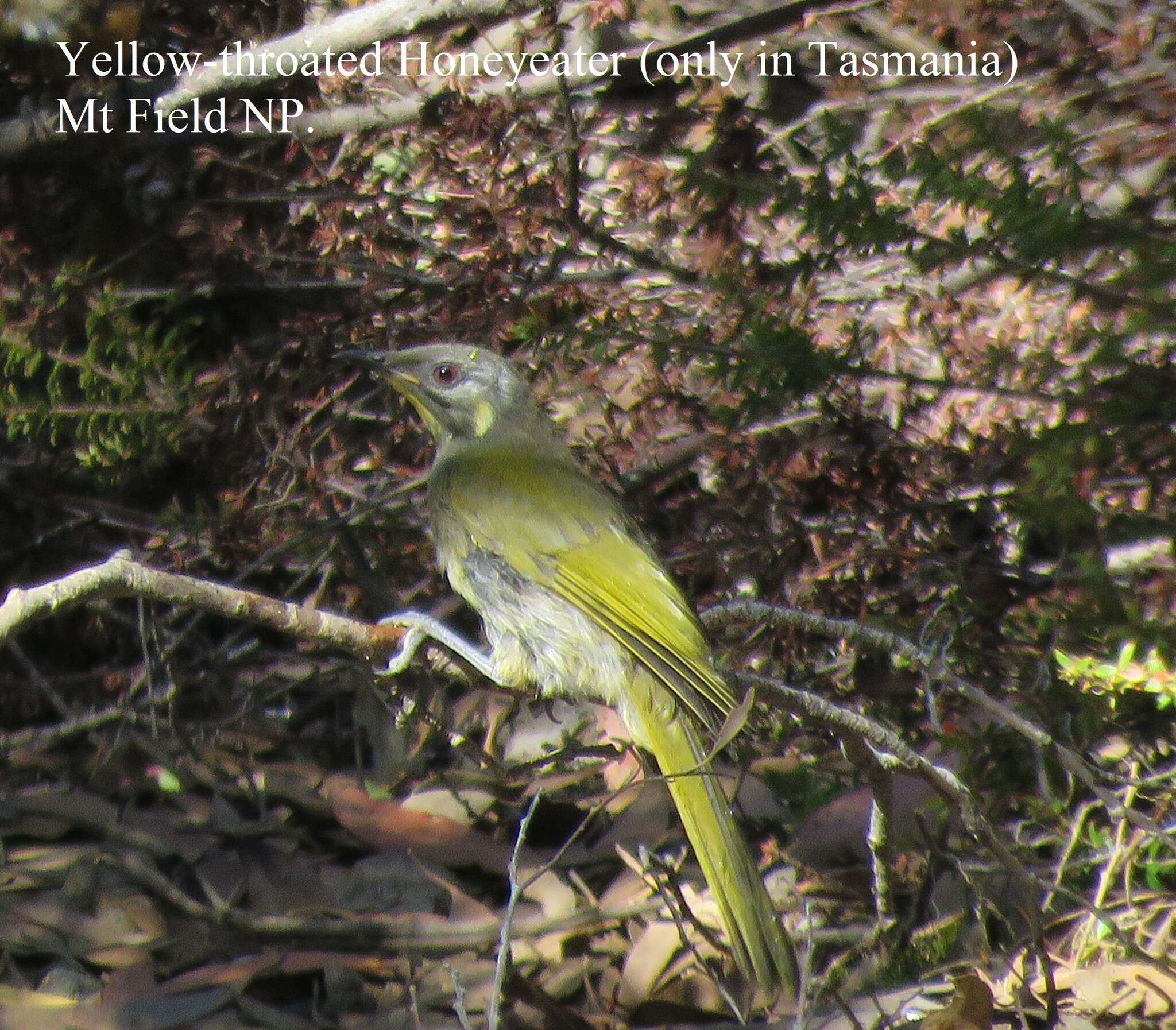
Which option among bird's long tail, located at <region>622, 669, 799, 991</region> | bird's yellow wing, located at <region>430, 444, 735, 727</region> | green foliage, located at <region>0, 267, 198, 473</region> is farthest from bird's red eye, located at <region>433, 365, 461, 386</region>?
bird's long tail, located at <region>622, 669, 799, 991</region>

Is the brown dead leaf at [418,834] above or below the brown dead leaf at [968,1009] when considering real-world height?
below

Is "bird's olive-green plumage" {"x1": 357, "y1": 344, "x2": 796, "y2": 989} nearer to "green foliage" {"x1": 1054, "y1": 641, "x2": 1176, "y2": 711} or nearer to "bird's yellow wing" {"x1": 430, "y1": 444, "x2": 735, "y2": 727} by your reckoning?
"bird's yellow wing" {"x1": 430, "y1": 444, "x2": 735, "y2": 727}

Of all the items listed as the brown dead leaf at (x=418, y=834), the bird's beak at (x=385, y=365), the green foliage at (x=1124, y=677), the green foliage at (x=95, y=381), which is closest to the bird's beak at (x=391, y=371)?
the bird's beak at (x=385, y=365)

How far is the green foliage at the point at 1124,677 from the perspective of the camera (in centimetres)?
378

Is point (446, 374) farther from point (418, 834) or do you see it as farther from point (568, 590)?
point (418, 834)

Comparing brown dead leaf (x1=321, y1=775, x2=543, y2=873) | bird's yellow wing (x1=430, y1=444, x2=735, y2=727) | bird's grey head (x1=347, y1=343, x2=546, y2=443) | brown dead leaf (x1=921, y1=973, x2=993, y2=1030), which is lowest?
brown dead leaf (x1=321, y1=775, x2=543, y2=873)

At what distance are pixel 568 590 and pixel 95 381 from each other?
6.01 ft

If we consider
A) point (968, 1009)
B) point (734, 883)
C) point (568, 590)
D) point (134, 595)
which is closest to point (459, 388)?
point (568, 590)

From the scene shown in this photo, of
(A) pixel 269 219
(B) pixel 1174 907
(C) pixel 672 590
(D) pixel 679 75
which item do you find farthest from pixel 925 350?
(A) pixel 269 219

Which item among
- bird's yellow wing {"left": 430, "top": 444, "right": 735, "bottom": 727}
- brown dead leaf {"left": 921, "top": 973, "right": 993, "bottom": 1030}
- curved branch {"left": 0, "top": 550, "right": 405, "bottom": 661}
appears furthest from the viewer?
bird's yellow wing {"left": 430, "top": 444, "right": 735, "bottom": 727}

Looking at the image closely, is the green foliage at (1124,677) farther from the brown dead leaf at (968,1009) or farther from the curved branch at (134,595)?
the curved branch at (134,595)

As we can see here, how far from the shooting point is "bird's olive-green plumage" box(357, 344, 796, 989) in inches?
140

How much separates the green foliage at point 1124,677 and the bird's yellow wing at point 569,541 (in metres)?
1.04

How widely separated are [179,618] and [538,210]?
2118 mm
